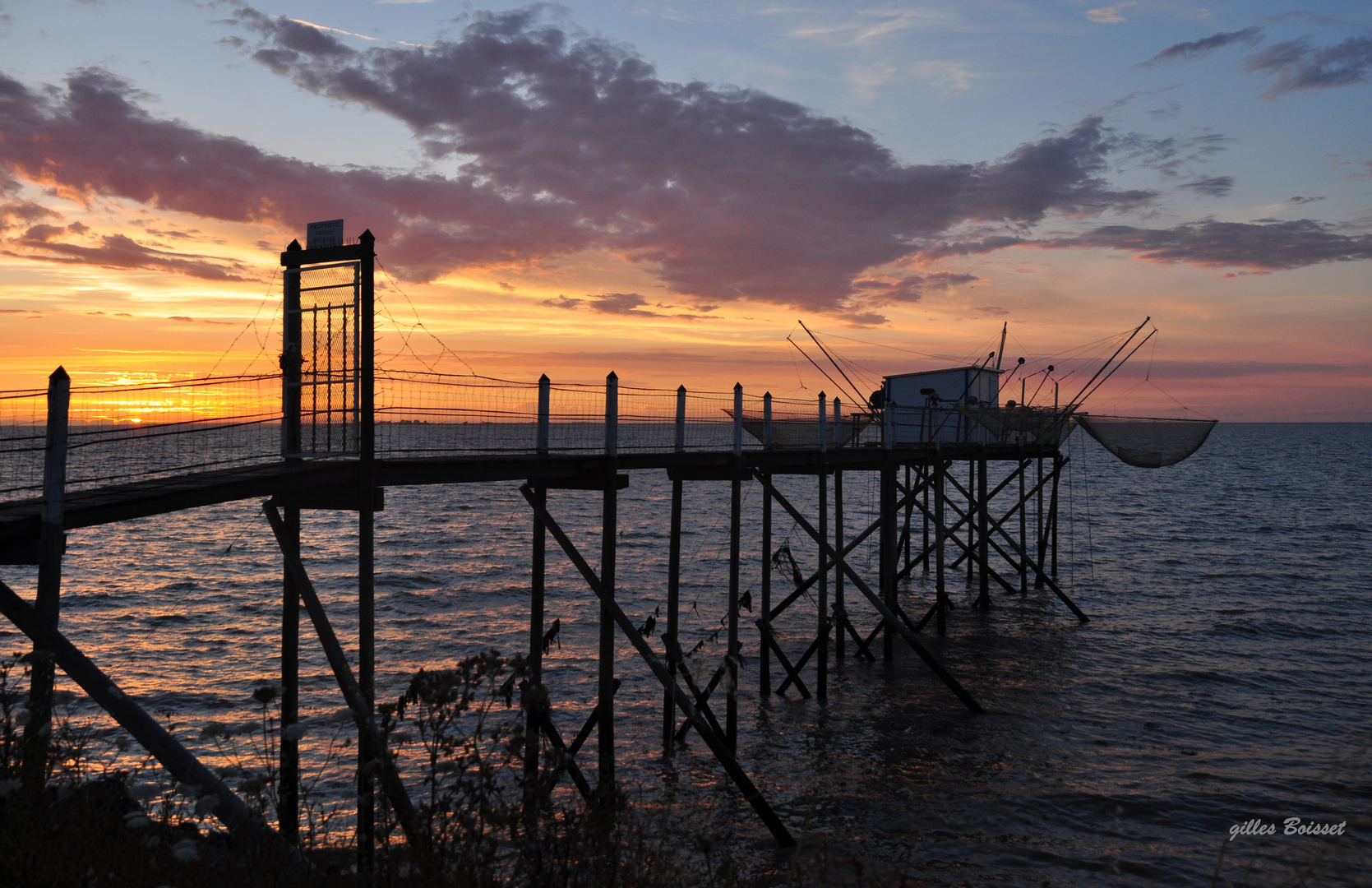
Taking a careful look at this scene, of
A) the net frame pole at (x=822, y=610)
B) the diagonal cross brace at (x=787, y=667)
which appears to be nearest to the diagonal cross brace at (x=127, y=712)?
the diagonal cross brace at (x=787, y=667)

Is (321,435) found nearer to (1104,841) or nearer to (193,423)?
(193,423)

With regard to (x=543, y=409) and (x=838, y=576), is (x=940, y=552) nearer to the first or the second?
(x=838, y=576)

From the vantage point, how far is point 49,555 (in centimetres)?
604

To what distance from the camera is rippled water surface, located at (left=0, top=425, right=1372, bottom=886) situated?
11.4 metres

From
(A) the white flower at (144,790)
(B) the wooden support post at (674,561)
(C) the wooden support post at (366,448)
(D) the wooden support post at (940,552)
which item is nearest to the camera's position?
(A) the white flower at (144,790)

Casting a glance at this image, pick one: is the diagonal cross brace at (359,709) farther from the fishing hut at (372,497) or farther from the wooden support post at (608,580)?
the wooden support post at (608,580)

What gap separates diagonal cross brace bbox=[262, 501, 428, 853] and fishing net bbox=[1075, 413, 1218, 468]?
2179cm

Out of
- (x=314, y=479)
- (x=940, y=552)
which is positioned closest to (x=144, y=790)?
(x=314, y=479)

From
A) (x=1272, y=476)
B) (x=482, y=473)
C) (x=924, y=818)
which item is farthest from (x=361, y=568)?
(x=1272, y=476)

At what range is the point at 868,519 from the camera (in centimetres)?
5516
